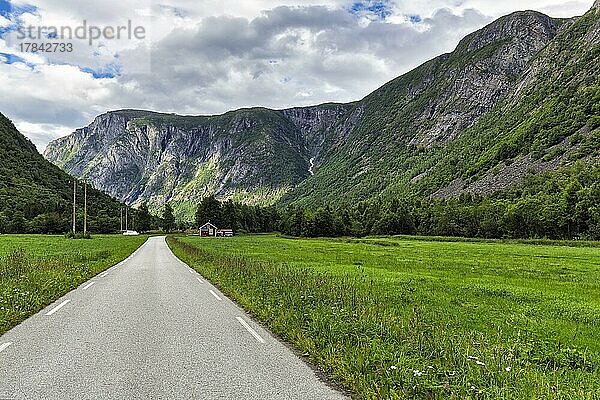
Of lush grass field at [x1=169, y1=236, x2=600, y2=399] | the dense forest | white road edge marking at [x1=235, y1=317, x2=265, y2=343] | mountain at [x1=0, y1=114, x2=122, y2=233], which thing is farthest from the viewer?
mountain at [x1=0, y1=114, x2=122, y2=233]

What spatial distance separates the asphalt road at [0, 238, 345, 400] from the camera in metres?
7.97

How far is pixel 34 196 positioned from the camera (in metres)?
137

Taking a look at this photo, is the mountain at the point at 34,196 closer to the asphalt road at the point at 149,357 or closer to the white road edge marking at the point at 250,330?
the asphalt road at the point at 149,357

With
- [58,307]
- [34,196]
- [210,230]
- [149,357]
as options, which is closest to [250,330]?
[149,357]

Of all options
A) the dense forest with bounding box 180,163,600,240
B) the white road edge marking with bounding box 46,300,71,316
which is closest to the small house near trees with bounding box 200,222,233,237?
the dense forest with bounding box 180,163,600,240

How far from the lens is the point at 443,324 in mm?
13445

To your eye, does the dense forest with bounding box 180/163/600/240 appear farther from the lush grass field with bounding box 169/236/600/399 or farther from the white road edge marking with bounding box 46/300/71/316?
the white road edge marking with bounding box 46/300/71/316

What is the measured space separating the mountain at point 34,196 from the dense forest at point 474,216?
3507cm

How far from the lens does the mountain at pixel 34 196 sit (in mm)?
124375

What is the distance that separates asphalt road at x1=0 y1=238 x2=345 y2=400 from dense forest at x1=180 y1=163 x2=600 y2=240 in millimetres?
96326

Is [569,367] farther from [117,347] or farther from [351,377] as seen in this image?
[117,347]

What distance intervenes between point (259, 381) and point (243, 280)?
14.9 metres

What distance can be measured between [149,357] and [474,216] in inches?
4590

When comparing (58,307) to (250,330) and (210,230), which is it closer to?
(250,330)
